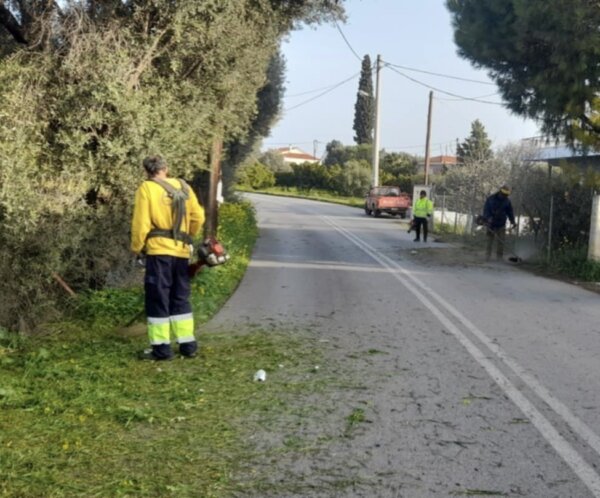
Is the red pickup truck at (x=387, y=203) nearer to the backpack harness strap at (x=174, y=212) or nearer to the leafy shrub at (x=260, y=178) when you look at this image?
the backpack harness strap at (x=174, y=212)

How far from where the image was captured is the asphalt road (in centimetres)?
416

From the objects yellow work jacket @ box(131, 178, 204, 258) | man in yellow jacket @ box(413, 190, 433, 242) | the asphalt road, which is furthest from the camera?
man in yellow jacket @ box(413, 190, 433, 242)

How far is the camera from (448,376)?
627 centimetres

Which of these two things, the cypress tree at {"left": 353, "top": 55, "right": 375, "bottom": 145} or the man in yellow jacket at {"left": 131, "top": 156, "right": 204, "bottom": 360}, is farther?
the cypress tree at {"left": 353, "top": 55, "right": 375, "bottom": 145}

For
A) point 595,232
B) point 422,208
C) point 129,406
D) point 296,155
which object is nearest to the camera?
point 129,406

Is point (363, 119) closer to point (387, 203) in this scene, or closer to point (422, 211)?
point (387, 203)

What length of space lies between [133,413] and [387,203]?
35729 millimetres

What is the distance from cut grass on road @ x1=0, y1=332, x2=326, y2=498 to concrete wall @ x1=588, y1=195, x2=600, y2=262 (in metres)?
8.41

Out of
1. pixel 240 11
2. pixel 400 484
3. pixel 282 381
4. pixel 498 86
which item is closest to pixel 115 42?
pixel 240 11

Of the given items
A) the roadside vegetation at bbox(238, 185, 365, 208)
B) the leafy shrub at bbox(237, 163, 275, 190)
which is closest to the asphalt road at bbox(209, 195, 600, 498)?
the roadside vegetation at bbox(238, 185, 365, 208)

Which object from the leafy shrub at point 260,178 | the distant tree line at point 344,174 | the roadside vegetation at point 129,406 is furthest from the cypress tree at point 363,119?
the roadside vegetation at point 129,406

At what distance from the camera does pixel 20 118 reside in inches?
318

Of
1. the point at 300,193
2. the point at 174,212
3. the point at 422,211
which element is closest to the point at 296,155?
the point at 300,193

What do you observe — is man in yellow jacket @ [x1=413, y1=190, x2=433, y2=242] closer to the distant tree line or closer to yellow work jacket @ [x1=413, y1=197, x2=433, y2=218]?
yellow work jacket @ [x1=413, y1=197, x2=433, y2=218]
